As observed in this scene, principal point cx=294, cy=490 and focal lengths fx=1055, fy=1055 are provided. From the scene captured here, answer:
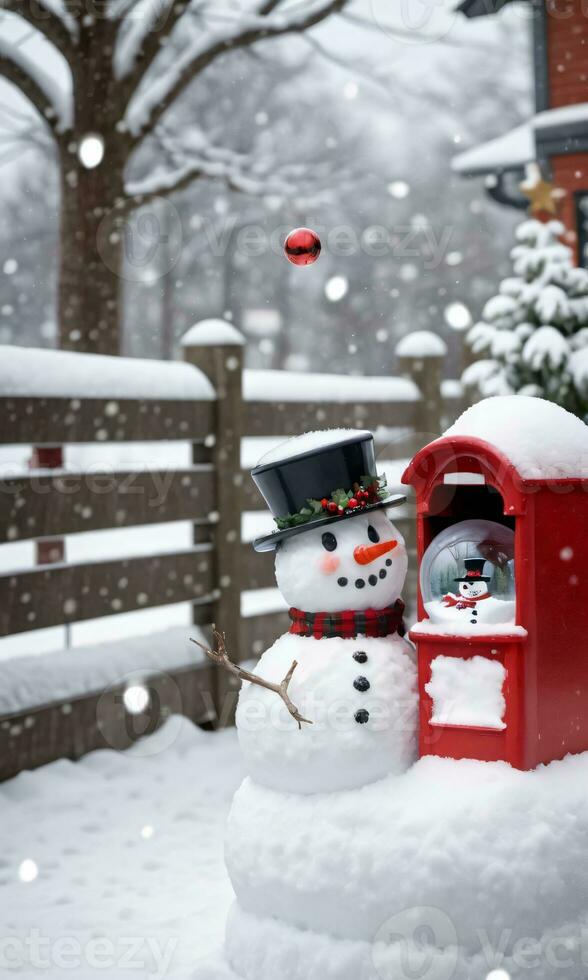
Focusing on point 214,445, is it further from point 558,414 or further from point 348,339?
point 348,339

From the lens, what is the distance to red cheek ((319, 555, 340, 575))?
2.96m

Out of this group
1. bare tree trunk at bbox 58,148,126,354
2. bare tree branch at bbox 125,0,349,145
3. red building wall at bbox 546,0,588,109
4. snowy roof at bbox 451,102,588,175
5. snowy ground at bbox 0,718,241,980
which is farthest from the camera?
snowy roof at bbox 451,102,588,175

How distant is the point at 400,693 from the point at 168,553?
2.72 meters

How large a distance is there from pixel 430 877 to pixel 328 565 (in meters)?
0.86

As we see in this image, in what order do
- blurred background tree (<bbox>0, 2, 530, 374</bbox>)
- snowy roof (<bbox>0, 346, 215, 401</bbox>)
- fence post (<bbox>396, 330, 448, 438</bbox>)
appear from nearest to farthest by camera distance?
1. snowy roof (<bbox>0, 346, 215, 401</bbox>)
2. fence post (<bbox>396, 330, 448, 438</bbox>)
3. blurred background tree (<bbox>0, 2, 530, 374</bbox>)

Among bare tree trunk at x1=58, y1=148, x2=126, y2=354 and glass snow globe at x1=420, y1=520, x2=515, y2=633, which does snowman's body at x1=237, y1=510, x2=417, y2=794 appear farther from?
bare tree trunk at x1=58, y1=148, x2=126, y2=354

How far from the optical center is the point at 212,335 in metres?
5.78

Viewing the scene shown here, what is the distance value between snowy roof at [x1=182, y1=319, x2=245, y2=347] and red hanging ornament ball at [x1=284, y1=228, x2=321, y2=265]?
228cm

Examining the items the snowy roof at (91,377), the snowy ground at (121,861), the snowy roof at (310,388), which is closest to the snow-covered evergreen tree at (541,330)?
the snowy roof at (310,388)

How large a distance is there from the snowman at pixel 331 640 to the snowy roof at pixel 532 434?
33cm

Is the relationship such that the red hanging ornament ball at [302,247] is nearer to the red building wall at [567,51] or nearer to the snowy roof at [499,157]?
the red building wall at [567,51]

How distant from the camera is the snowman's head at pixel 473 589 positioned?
293 centimetres

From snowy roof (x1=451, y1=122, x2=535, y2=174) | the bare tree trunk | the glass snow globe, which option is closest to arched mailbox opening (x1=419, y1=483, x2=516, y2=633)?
the glass snow globe

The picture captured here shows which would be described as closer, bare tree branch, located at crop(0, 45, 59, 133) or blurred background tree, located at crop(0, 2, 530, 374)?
bare tree branch, located at crop(0, 45, 59, 133)
